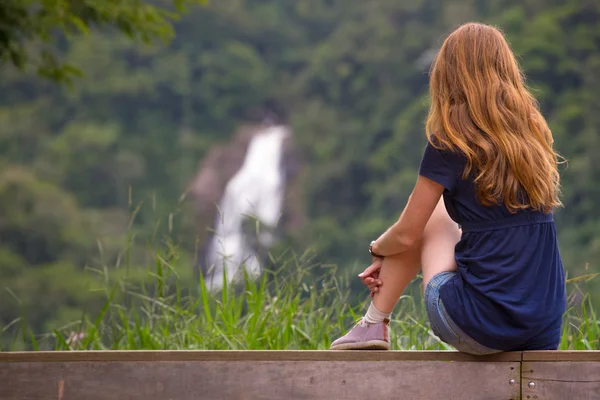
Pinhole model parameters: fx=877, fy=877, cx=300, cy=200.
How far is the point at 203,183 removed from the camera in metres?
44.6

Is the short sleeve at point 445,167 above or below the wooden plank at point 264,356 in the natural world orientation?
above

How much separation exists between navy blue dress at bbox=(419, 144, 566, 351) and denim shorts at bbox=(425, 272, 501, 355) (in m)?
0.01

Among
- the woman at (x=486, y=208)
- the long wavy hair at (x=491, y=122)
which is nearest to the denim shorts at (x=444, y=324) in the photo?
the woman at (x=486, y=208)

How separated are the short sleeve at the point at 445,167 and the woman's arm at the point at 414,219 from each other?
17 millimetres

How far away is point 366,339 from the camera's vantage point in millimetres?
2029

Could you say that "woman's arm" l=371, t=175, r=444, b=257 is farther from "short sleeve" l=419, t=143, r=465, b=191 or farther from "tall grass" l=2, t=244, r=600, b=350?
"tall grass" l=2, t=244, r=600, b=350

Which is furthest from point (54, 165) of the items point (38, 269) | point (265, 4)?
point (265, 4)

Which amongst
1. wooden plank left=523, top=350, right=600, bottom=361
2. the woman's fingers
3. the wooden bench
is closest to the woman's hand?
the woman's fingers

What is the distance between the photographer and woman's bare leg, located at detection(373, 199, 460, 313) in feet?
6.38

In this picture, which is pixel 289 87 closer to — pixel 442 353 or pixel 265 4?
pixel 265 4

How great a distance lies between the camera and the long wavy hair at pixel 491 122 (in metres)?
1.84

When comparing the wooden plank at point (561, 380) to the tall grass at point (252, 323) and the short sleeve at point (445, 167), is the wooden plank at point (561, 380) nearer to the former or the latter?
the short sleeve at point (445, 167)

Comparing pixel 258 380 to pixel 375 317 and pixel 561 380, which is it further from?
pixel 561 380

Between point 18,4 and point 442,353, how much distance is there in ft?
12.1
